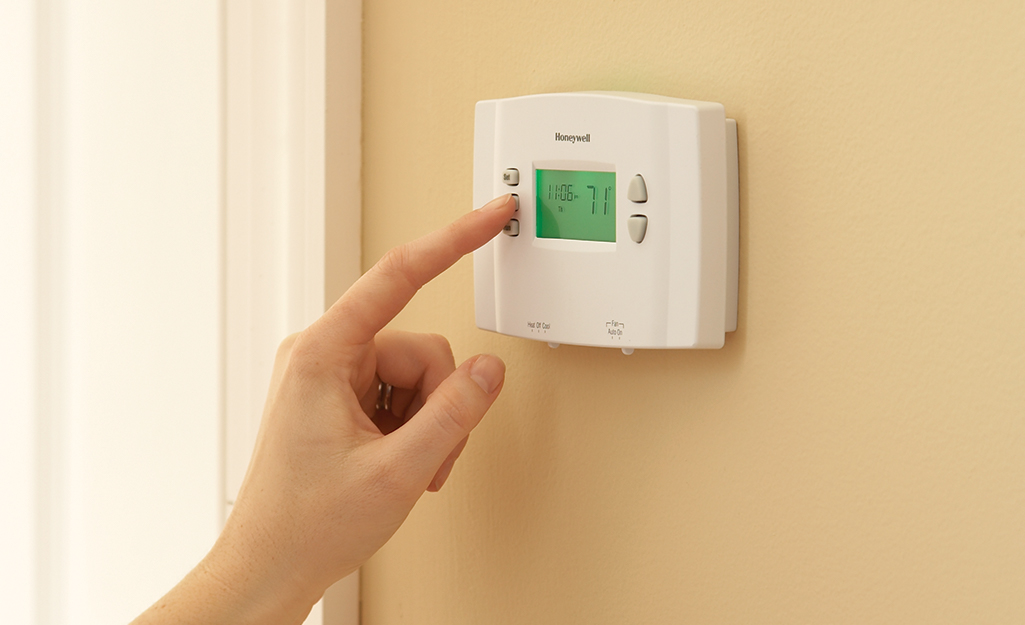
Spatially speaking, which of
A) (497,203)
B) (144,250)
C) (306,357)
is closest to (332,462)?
(306,357)

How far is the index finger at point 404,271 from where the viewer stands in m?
0.49

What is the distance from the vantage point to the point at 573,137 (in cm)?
46

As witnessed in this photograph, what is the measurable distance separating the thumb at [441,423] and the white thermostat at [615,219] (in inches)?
1.6

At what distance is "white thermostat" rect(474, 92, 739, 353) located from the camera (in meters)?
0.42

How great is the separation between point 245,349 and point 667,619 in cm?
43

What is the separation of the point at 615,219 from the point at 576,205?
29 mm

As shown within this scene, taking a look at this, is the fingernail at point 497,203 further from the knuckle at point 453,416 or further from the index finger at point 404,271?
the knuckle at point 453,416

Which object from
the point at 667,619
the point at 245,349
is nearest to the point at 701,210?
the point at 667,619

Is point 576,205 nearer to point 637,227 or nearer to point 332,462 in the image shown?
point 637,227

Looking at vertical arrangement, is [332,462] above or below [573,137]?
below

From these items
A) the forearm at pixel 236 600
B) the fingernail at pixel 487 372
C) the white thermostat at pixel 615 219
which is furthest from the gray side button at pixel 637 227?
the forearm at pixel 236 600

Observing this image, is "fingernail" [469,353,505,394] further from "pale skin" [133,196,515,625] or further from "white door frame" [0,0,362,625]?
"white door frame" [0,0,362,625]

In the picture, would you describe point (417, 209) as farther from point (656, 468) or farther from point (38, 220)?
point (38, 220)

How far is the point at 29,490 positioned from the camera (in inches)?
40.4
